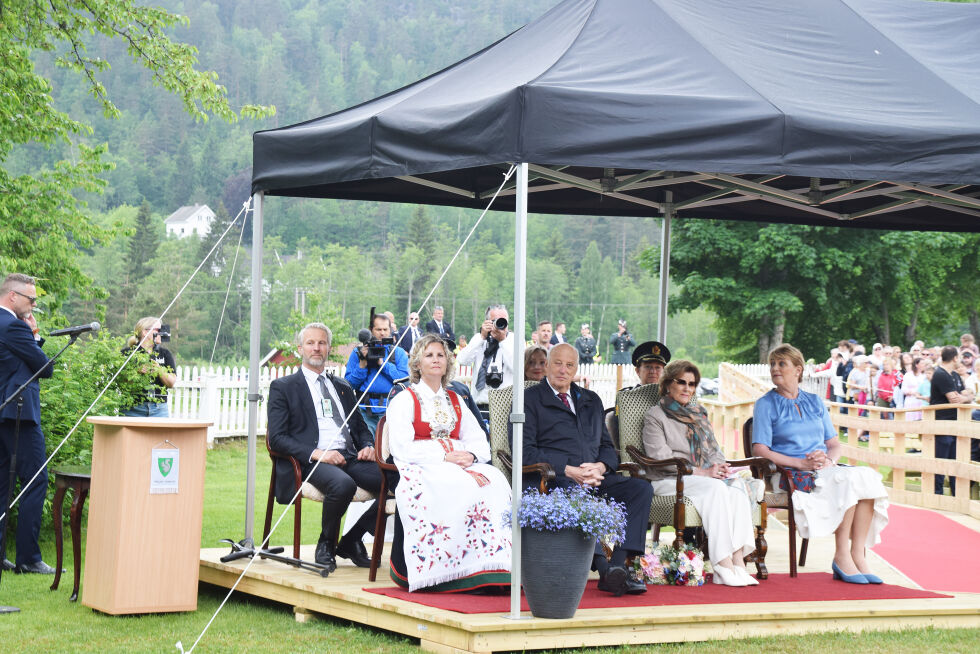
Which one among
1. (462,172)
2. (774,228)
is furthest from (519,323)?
(774,228)

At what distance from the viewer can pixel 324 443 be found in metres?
6.50

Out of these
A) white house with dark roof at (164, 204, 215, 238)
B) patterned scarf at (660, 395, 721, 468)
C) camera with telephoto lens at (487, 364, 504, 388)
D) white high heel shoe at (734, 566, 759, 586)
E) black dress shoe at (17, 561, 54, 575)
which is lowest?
black dress shoe at (17, 561, 54, 575)

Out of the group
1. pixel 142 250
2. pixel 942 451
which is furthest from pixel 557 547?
pixel 142 250

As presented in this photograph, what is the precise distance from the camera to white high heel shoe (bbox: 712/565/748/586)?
19.9ft

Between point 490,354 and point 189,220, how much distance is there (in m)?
92.6

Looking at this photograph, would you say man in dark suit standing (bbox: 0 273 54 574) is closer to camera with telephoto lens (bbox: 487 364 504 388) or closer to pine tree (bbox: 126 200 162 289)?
camera with telephoto lens (bbox: 487 364 504 388)

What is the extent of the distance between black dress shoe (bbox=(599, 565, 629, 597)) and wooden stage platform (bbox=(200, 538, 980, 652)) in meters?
0.32

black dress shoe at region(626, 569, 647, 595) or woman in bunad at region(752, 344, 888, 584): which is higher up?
woman in bunad at region(752, 344, 888, 584)

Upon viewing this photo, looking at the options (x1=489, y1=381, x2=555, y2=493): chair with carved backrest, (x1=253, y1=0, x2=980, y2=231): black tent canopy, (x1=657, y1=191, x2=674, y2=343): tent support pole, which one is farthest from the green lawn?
(x1=657, y1=191, x2=674, y2=343): tent support pole

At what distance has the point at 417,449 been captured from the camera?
582cm

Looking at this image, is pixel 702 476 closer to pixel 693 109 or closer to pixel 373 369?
pixel 693 109

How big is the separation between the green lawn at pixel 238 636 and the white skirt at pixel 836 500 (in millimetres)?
957

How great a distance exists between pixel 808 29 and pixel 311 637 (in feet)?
14.1

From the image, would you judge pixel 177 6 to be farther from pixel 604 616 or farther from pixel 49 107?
pixel 604 616
